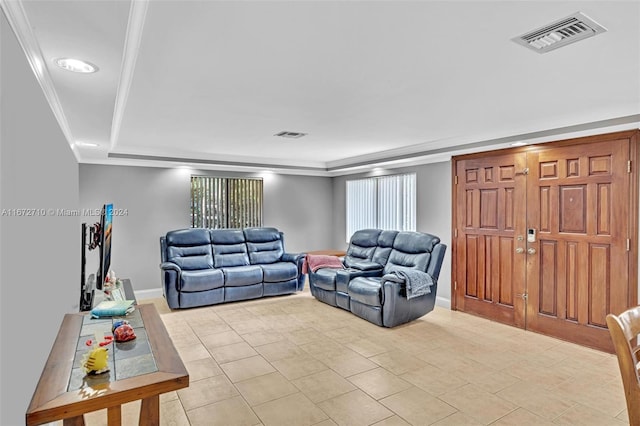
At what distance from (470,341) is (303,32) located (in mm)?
3609

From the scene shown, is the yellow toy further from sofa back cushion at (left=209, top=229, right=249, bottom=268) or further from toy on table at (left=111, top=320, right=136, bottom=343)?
sofa back cushion at (left=209, top=229, right=249, bottom=268)

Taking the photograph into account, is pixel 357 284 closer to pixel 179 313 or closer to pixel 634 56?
pixel 179 313

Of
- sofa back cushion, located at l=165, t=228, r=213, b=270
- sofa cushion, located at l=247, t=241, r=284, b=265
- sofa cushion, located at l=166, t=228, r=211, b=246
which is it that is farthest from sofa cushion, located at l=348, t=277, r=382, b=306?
sofa cushion, located at l=166, t=228, r=211, b=246

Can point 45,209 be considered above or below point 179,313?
above

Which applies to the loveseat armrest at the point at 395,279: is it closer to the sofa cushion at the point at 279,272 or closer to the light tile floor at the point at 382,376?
the light tile floor at the point at 382,376

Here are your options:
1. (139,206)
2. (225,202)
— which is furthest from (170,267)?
(225,202)

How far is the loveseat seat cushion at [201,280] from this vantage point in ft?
17.4

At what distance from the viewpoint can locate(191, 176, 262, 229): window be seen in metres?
6.47

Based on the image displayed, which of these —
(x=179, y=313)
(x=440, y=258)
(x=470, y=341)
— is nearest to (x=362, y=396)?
(x=470, y=341)

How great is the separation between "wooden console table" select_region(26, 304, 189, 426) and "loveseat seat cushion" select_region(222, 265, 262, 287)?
3428mm

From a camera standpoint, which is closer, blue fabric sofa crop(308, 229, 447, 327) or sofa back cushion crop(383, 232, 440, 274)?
blue fabric sofa crop(308, 229, 447, 327)

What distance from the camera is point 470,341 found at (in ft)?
13.4

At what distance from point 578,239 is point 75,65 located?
4.64 metres

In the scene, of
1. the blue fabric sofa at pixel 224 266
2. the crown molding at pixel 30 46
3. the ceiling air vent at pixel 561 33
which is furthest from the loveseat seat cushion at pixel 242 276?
the ceiling air vent at pixel 561 33
